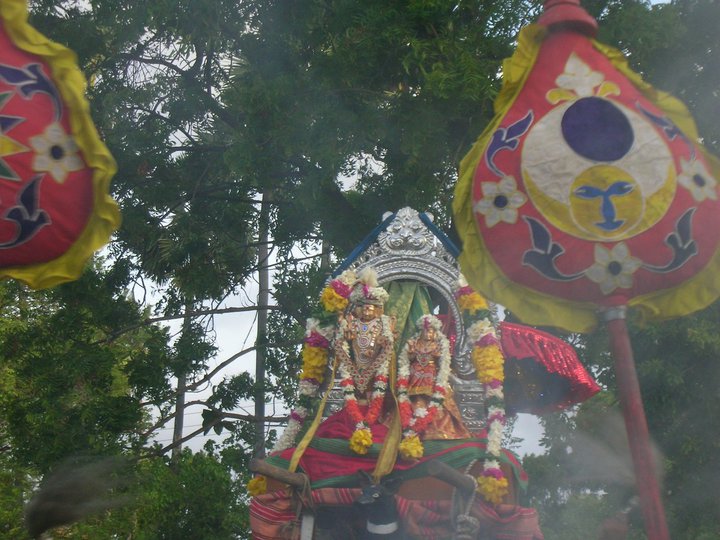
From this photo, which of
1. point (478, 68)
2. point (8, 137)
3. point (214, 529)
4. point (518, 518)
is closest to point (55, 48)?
point (8, 137)

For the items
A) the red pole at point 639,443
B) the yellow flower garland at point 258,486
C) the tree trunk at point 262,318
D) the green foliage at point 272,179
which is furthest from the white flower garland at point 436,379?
the tree trunk at point 262,318

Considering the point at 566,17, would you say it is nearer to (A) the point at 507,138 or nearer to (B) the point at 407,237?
(A) the point at 507,138

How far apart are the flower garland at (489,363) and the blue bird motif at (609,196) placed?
117 inches

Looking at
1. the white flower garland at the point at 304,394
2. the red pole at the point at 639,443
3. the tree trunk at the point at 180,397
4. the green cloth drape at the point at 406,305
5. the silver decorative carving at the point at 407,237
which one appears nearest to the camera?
the red pole at the point at 639,443

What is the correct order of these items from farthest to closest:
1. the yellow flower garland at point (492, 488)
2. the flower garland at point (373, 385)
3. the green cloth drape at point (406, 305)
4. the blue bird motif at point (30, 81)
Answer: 1. the green cloth drape at point (406, 305)
2. the flower garland at point (373, 385)
3. the yellow flower garland at point (492, 488)
4. the blue bird motif at point (30, 81)

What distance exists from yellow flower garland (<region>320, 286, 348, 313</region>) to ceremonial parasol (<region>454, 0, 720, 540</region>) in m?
2.99

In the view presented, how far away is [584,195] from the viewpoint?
4.21 m

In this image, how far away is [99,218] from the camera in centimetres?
444

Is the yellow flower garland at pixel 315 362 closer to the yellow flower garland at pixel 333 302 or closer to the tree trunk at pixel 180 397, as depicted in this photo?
the yellow flower garland at pixel 333 302

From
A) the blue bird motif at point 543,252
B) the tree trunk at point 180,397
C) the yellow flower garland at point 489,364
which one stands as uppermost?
the tree trunk at point 180,397

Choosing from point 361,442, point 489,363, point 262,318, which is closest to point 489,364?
point 489,363

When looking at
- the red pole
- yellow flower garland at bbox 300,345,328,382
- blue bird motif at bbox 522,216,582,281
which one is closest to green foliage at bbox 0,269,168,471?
yellow flower garland at bbox 300,345,328,382

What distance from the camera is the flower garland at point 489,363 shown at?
22.7ft

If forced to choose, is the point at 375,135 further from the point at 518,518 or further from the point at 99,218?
the point at 99,218
